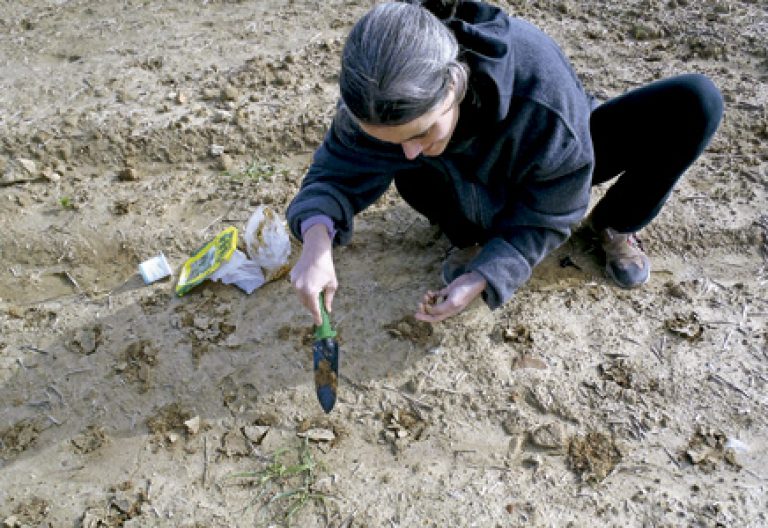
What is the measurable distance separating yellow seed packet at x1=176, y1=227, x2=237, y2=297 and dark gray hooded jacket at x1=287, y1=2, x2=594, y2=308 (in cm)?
58

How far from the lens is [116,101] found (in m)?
3.41

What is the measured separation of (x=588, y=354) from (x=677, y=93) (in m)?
0.91

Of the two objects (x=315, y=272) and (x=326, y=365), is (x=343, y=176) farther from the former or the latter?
(x=326, y=365)

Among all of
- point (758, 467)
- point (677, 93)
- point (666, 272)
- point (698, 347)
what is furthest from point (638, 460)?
point (677, 93)

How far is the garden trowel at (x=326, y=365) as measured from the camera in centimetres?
207

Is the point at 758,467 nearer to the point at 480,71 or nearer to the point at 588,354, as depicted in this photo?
the point at 588,354

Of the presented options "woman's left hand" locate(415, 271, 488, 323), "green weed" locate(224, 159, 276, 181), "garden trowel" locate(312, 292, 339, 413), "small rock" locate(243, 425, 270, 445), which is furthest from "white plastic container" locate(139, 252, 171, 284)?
"woman's left hand" locate(415, 271, 488, 323)

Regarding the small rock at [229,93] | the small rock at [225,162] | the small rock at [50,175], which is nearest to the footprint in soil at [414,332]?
the small rock at [225,162]

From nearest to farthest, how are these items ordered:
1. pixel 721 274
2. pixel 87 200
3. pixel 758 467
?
1. pixel 758 467
2. pixel 721 274
3. pixel 87 200

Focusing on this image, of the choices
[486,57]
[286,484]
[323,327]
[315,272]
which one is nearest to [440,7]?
[486,57]

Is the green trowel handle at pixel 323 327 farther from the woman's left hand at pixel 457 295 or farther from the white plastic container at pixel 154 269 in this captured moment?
the white plastic container at pixel 154 269

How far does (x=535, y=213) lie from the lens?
2066 millimetres

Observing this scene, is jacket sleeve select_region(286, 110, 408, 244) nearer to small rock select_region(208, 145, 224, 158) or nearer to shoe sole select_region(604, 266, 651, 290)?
shoe sole select_region(604, 266, 651, 290)

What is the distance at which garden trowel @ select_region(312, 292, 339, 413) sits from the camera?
2.07 m
